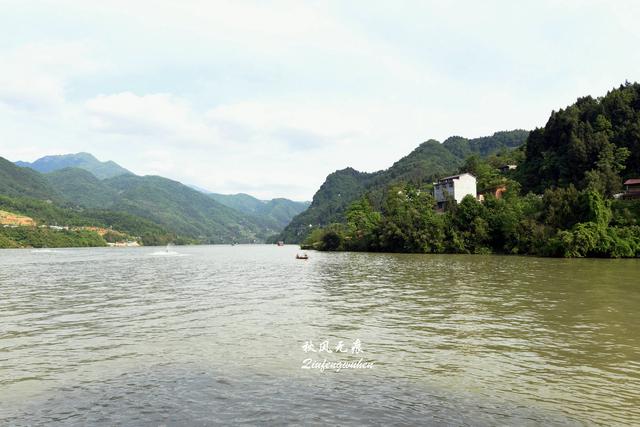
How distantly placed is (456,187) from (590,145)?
40293 millimetres

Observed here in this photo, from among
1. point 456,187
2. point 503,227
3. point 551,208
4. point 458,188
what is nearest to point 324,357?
point 551,208

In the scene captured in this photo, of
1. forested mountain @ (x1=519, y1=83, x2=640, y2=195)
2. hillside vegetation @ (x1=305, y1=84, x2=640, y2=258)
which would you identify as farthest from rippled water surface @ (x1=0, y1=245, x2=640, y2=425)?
forested mountain @ (x1=519, y1=83, x2=640, y2=195)

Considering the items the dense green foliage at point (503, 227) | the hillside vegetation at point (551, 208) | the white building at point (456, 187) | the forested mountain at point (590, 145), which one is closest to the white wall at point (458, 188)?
the white building at point (456, 187)

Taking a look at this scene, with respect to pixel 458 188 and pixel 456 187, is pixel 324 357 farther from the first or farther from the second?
pixel 458 188

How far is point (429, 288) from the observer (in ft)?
140

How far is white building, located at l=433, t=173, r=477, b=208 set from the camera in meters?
149

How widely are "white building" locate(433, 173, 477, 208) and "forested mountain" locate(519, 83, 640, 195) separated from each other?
17.8 m

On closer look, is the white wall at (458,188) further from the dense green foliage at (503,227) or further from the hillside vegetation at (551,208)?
the dense green foliage at (503,227)

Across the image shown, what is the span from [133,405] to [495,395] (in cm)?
1134

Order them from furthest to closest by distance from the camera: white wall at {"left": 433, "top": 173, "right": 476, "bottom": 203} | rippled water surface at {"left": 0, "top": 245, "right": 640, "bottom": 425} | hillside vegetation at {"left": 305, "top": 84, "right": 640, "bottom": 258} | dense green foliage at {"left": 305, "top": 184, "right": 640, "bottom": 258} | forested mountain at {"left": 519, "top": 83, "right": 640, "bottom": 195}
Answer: white wall at {"left": 433, "top": 173, "right": 476, "bottom": 203} → forested mountain at {"left": 519, "top": 83, "right": 640, "bottom": 195} → hillside vegetation at {"left": 305, "top": 84, "right": 640, "bottom": 258} → dense green foliage at {"left": 305, "top": 184, "right": 640, "bottom": 258} → rippled water surface at {"left": 0, "top": 245, "right": 640, "bottom": 425}

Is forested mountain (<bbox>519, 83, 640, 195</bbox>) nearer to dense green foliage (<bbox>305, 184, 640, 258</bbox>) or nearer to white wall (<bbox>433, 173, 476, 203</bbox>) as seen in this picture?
dense green foliage (<bbox>305, 184, 640, 258</bbox>)

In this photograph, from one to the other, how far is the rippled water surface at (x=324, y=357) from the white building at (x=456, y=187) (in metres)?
114

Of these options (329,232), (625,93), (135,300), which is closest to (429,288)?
(135,300)

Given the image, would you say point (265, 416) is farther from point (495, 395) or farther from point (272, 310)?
point (272, 310)
